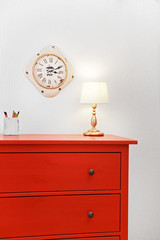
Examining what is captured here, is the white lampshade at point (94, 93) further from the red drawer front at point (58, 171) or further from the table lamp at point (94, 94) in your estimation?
the red drawer front at point (58, 171)

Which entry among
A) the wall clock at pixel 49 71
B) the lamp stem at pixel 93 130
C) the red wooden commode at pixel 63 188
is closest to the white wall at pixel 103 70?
the wall clock at pixel 49 71

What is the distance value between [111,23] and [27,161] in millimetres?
1307

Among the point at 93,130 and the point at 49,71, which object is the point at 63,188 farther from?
the point at 49,71

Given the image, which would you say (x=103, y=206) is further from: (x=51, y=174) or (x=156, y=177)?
(x=156, y=177)

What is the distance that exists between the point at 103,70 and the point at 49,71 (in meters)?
0.42

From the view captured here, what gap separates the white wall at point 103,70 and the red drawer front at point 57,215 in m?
0.65

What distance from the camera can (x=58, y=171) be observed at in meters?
1.69

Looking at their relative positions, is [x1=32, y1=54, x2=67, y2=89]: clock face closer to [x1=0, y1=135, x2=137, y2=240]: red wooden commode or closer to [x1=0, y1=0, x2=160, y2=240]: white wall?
[x1=0, y1=0, x2=160, y2=240]: white wall

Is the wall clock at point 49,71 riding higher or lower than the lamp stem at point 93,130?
higher

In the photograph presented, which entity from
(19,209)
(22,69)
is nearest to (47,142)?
(19,209)

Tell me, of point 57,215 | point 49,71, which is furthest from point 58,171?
point 49,71

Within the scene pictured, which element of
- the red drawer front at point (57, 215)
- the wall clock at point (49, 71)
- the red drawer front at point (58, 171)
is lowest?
the red drawer front at point (57, 215)

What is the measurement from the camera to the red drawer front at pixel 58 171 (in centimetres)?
166

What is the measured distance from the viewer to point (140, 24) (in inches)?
93.1
